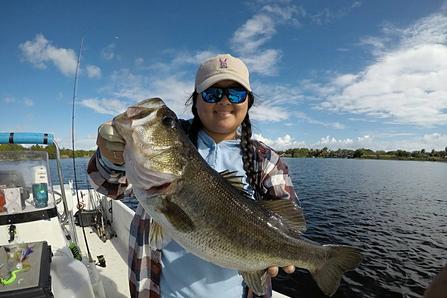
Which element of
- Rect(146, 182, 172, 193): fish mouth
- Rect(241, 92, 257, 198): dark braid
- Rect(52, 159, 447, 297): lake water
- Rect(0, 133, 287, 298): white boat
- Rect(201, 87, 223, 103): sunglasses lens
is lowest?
Rect(52, 159, 447, 297): lake water

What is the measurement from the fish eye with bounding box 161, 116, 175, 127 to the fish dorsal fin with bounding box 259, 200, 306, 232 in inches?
44.5

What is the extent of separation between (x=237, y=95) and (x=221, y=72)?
240mm

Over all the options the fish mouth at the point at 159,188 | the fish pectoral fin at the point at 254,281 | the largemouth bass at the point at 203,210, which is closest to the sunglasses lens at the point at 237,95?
the largemouth bass at the point at 203,210

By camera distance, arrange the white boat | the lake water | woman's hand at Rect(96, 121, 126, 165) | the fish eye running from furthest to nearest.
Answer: the lake water → the white boat → the fish eye → woman's hand at Rect(96, 121, 126, 165)

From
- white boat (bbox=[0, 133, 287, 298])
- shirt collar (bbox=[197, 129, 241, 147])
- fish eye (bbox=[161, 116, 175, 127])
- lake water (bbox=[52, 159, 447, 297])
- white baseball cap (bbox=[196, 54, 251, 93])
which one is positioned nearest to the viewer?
fish eye (bbox=[161, 116, 175, 127])

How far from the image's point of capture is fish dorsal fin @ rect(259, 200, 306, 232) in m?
2.67

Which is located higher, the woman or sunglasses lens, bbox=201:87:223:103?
sunglasses lens, bbox=201:87:223:103

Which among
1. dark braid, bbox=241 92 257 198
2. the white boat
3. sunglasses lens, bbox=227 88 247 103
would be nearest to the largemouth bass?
dark braid, bbox=241 92 257 198

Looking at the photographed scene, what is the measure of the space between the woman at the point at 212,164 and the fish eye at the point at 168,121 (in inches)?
14.3

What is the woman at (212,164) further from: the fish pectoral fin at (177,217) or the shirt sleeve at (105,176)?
the fish pectoral fin at (177,217)

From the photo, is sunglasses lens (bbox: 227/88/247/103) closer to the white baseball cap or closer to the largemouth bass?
the white baseball cap

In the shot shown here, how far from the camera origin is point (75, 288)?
3.28 meters

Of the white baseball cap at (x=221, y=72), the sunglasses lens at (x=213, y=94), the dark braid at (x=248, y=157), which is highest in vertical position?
the white baseball cap at (x=221, y=72)

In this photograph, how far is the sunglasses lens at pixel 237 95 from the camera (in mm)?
2580
